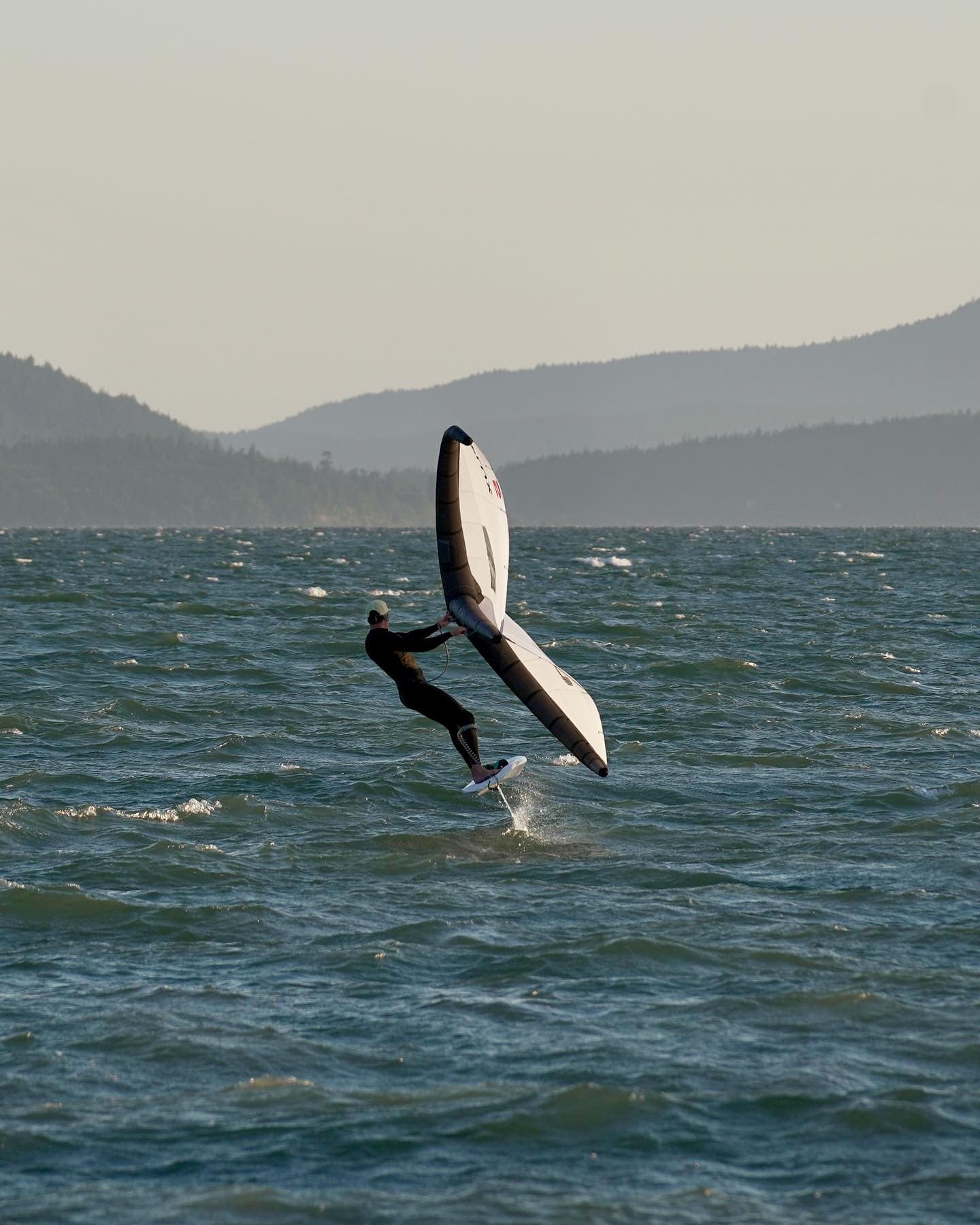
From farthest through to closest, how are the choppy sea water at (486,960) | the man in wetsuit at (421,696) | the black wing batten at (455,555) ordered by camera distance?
the man in wetsuit at (421,696) → the black wing batten at (455,555) → the choppy sea water at (486,960)

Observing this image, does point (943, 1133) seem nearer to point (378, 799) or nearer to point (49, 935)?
point (49, 935)

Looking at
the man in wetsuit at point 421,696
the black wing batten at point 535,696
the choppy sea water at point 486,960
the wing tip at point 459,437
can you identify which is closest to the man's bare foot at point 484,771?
the man in wetsuit at point 421,696

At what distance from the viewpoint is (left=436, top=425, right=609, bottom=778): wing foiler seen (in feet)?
61.1

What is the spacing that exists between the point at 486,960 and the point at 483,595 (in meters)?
5.38

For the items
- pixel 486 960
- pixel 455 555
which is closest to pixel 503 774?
pixel 455 555

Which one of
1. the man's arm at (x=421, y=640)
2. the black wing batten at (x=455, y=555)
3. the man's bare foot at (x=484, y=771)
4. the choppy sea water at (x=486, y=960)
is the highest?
the black wing batten at (x=455, y=555)

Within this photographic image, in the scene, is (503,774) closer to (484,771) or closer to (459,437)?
(484,771)

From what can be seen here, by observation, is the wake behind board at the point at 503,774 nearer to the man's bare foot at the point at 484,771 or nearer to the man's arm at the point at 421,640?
the man's bare foot at the point at 484,771

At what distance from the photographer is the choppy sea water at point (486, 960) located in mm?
10406

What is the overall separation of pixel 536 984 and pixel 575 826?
6.32m

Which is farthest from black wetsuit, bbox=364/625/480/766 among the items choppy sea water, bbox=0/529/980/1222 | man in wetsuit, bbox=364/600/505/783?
choppy sea water, bbox=0/529/980/1222

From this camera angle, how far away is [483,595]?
18781mm

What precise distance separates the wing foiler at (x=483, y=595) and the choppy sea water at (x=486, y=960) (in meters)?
1.29

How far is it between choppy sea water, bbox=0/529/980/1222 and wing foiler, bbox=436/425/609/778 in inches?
50.8
